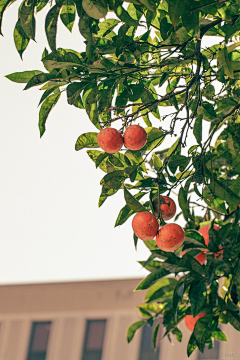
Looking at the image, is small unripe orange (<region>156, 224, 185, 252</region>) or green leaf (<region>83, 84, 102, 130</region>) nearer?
small unripe orange (<region>156, 224, 185, 252</region>)

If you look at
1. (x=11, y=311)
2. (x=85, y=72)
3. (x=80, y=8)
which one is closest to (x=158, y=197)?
(x=85, y=72)

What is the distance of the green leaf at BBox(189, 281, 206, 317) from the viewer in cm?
123

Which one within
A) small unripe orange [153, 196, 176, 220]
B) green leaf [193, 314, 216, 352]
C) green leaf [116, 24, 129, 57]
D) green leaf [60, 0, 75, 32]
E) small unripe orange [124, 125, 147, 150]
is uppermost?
green leaf [60, 0, 75, 32]

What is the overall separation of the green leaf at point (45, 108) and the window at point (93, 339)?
8100 millimetres

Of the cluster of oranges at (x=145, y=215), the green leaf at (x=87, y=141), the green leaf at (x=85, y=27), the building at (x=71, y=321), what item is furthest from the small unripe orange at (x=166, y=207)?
the building at (x=71, y=321)

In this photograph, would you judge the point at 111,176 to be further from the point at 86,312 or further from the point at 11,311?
the point at 11,311

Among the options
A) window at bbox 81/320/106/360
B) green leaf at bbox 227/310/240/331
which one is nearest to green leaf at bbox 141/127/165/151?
green leaf at bbox 227/310/240/331

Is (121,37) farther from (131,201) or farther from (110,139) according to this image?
(131,201)

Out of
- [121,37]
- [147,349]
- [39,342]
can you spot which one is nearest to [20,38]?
[121,37]

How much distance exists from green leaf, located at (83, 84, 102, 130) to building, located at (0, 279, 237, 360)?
729cm

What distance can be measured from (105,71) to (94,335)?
27.4 ft

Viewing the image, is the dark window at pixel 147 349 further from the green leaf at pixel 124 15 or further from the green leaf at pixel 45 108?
the green leaf at pixel 124 15

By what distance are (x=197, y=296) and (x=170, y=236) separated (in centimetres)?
35

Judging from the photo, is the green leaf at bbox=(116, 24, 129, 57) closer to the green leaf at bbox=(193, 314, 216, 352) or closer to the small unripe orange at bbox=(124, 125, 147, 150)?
the small unripe orange at bbox=(124, 125, 147, 150)
